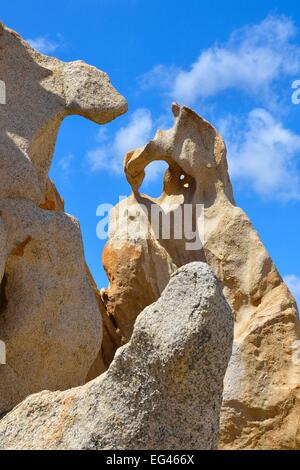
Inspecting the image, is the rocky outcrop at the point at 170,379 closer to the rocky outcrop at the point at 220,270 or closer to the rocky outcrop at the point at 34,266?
the rocky outcrop at the point at 34,266

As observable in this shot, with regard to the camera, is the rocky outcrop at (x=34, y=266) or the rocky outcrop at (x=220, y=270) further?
the rocky outcrop at (x=220, y=270)

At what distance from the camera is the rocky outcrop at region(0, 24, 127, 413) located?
4418mm

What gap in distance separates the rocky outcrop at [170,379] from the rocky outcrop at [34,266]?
1.04 metres

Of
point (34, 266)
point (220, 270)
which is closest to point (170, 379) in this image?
point (34, 266)

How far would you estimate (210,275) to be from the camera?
3.36 m

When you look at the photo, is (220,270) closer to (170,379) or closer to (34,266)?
(34,266)

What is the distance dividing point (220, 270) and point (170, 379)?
4403mm

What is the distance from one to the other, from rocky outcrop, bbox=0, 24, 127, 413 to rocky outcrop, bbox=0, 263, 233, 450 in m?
1.04

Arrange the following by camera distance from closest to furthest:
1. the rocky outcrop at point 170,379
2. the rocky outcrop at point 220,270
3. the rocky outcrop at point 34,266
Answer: the rocky outcrop at point 170,379
the rocky outcrop at point 34,266
the rocky outcrop at point 220,270

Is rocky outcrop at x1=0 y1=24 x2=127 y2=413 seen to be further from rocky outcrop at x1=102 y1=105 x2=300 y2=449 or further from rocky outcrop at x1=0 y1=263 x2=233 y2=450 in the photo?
rocky outcrop at x1=102 y1=105 x2=300 y2=449

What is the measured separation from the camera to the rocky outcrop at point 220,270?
22.9 ft

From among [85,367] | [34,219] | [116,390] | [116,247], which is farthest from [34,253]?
[116,247]

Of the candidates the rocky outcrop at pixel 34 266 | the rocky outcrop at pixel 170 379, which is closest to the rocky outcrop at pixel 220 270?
the rocky outcrop at pixel 34 266

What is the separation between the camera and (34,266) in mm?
4520
